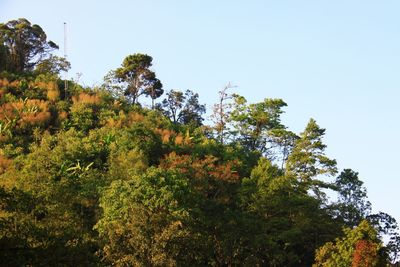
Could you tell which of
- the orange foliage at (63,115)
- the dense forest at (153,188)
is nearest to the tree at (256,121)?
the dense forest at (153,188)

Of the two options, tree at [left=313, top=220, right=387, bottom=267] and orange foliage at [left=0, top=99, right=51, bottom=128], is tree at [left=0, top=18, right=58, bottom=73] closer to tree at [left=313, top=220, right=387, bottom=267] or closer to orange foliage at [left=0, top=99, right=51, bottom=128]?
orange foliage at [left=0, top=99, right=51, bottom=128]

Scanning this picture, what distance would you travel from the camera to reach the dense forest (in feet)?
68.7

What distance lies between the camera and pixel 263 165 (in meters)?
32.9

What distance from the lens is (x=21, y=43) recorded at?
5534cm

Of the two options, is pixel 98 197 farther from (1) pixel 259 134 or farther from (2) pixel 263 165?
(1) pixel 259 134

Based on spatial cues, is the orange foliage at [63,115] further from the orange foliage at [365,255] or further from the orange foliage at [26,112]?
the orange foliage at [365,255]

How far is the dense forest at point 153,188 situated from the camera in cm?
2094

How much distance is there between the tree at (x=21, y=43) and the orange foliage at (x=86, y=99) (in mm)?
9937

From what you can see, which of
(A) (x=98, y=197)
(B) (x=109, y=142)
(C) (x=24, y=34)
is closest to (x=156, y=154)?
(B) (x=109, y=142)

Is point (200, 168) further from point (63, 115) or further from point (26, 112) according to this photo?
point (26, 112)

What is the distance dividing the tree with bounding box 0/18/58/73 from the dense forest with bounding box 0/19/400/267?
0.21m

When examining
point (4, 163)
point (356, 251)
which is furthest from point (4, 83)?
→ point (356, 251)

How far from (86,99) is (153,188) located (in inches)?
828

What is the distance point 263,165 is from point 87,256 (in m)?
17.0
